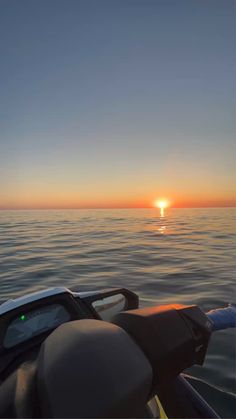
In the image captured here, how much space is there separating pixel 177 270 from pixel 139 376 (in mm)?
7439

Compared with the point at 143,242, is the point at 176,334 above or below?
above

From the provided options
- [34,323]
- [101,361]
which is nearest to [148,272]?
[34,323]

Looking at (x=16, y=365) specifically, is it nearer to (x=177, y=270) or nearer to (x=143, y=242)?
(x=177, y=270)

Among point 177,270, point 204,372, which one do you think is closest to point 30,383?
point 204,372

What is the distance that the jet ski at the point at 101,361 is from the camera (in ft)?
4.33

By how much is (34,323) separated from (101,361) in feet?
4.23

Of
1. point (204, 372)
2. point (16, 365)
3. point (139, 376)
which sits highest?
point (139, 376)

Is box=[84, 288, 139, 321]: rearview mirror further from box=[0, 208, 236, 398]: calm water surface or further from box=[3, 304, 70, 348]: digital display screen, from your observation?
box=[0, 208, 236, 398]: calm water surface

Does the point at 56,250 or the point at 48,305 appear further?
the point at 56,250

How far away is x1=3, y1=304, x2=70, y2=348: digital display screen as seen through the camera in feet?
7.76

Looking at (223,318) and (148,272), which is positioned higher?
(223,318)

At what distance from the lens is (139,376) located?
143cm

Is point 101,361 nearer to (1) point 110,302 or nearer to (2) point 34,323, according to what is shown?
(2) point 34,323

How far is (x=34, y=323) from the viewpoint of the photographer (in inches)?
98.6
